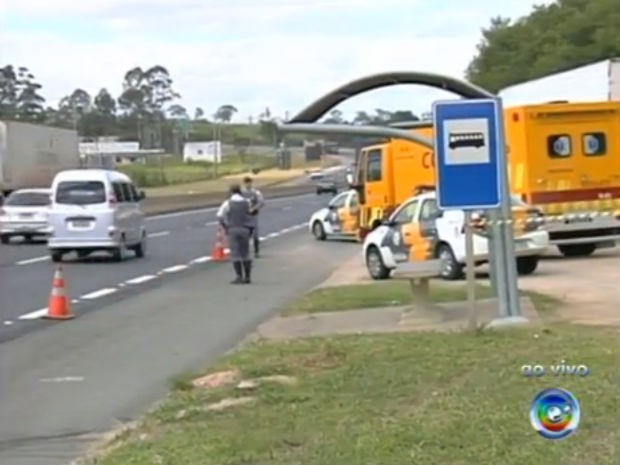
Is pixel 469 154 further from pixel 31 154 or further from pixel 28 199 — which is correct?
pixel 31 154

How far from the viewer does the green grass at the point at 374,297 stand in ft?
58.9

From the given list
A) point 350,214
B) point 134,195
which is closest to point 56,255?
point 134,195

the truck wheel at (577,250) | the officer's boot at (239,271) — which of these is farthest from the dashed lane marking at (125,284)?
the truck wheel at (577,250)

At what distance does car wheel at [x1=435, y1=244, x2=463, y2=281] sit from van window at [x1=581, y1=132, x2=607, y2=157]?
4666mm

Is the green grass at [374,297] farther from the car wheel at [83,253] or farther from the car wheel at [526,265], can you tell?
the car wheel at [83,253]

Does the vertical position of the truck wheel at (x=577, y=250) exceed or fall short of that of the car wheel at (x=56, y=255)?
it falls short

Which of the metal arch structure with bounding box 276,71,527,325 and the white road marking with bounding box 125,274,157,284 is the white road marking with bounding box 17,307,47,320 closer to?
the white road marking with bounding box 125,274,157,284

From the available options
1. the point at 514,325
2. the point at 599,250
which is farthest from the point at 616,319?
the point at 599,250

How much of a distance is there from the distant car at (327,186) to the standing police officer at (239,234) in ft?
186

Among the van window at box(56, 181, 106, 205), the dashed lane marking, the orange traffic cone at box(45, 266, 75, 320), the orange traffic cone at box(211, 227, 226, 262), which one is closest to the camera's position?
the orange traffic cone at box(45, 266, 75, 320)

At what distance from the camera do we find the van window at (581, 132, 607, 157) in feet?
86.5

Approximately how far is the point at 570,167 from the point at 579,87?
6.40 m

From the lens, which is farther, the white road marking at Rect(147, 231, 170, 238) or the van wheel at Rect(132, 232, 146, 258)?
the white road marking at Rect(147, 231, 170, 238)

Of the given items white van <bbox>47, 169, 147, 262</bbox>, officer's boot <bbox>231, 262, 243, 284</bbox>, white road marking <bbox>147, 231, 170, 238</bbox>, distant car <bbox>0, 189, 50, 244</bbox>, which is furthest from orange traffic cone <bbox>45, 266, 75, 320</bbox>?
white road marking <bbox>147, 231, 170, 238</bbox>
